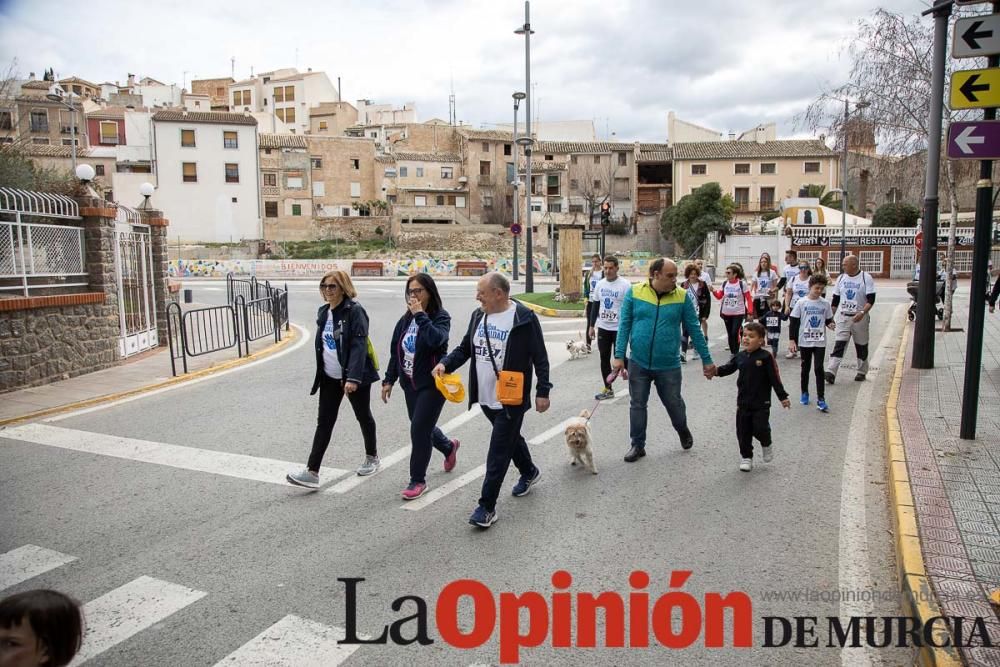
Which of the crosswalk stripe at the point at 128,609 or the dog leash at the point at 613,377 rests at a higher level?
the dog leash at the point at 613,377

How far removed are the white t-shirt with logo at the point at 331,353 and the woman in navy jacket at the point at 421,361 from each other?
41 centimetres

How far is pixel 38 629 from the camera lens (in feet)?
6.64

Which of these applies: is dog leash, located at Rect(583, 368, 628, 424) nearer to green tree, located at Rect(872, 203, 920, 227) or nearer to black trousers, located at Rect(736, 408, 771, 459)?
black trousers, located at Rect(736, 408, 771, 459)

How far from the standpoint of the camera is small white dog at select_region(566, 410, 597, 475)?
5996 millimetres

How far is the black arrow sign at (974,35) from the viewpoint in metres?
6.24

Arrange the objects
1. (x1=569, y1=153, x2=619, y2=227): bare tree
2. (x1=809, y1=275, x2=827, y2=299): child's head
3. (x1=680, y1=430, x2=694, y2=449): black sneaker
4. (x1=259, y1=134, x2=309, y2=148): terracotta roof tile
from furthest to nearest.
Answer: (x1=569, y1=153, x2=619, y2=227): bare tree < (x1=259, y1=134, x2=309, y2=148): terracotta roof tile < (x1=809, y1=275, x2=827, y2=299): child's head < (x1=680, y1=430, x2=694, y2=449): black sneaker

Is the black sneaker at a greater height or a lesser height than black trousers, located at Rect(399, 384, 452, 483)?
lesser

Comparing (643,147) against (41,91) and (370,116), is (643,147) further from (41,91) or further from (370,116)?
(41,91)

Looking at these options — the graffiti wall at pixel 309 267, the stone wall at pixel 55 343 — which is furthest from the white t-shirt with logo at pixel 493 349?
the graffiti wall at pixel 309 267

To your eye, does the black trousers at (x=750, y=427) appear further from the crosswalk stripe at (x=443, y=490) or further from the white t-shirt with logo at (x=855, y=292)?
the white t-shirt with logo at (x=855, y=292)

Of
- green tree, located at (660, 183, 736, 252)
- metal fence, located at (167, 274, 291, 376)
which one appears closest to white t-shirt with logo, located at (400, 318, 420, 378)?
metal fence, located at (167, 274, 291, 376)

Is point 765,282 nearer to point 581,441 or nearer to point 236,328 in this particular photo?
point 581,441

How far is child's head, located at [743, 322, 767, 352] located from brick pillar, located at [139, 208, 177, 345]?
1161 cm

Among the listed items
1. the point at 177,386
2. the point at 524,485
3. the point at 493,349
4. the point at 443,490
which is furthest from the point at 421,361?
the point at 177,386
